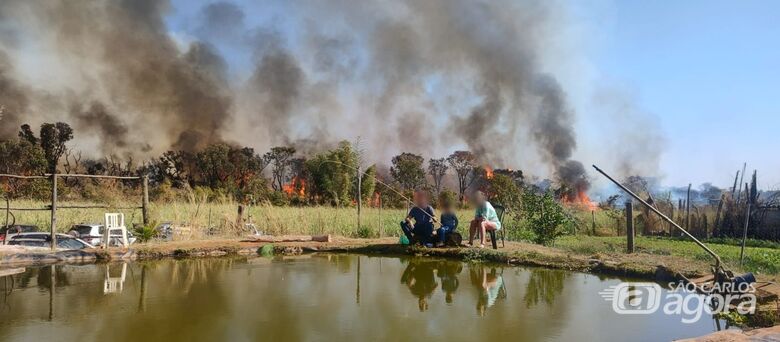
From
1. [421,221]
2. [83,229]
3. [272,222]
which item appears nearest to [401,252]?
[421,221]

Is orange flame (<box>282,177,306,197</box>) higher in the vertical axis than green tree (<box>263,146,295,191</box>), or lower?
lower

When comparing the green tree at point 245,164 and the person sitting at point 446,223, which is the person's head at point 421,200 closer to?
the person sitting at point 446,223

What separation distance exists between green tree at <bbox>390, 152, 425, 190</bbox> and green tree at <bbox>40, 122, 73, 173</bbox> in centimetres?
2173

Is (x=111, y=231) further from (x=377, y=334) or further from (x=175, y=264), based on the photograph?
(x=377, y=334)

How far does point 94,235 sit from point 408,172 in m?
29.1

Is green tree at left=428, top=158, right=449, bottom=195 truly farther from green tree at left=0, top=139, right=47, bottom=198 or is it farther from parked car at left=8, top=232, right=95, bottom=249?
parked car at left=8, top=232, right=95, bottom=249

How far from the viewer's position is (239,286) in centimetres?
770

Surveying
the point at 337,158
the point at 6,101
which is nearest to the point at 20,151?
the point at 6,101

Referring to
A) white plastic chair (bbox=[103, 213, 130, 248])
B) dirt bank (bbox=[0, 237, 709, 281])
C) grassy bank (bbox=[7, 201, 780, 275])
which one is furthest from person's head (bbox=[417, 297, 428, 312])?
white plastic chair (bbox=[103, 213, 130, 248])

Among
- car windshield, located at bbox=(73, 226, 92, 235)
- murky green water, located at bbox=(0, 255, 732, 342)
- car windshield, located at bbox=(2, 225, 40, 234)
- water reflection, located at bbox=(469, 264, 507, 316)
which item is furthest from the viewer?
car windshield, located at bbox=(73, 226, 92, 235)

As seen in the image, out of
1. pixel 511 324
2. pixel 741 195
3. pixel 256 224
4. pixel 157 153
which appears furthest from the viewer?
pixel 157 153

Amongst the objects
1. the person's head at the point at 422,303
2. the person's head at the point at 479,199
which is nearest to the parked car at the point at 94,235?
the person's head at the point at 479,199

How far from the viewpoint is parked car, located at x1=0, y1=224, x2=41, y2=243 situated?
36.2 ft

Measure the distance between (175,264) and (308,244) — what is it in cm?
329
